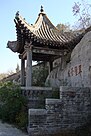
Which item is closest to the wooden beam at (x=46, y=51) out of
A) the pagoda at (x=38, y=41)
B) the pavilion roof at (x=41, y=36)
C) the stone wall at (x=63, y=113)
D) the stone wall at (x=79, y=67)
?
the pagoda at (x=38, y=41)

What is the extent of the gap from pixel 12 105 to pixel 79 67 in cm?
330

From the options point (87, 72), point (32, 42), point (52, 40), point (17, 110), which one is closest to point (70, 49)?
point (52, 40)

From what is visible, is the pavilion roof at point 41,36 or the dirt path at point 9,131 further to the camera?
the pavilion roof at point 41,36

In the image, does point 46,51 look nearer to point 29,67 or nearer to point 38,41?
point 38,41

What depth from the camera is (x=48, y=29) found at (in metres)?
13.9

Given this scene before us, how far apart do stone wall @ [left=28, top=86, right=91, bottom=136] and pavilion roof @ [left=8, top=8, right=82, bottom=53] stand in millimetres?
4310

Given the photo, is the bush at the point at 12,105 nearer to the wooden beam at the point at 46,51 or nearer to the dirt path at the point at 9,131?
the dirt path at the point at 9,131

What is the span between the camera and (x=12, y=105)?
32.0 ft

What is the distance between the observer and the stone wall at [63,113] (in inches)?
306

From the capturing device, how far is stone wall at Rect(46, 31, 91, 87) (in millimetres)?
9703

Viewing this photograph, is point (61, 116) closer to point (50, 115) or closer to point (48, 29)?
point (50, 115)

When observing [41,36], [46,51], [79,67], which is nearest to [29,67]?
[46,51]

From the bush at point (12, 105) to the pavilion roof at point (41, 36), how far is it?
2740 millimetres

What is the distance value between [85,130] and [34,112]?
1.78 m
